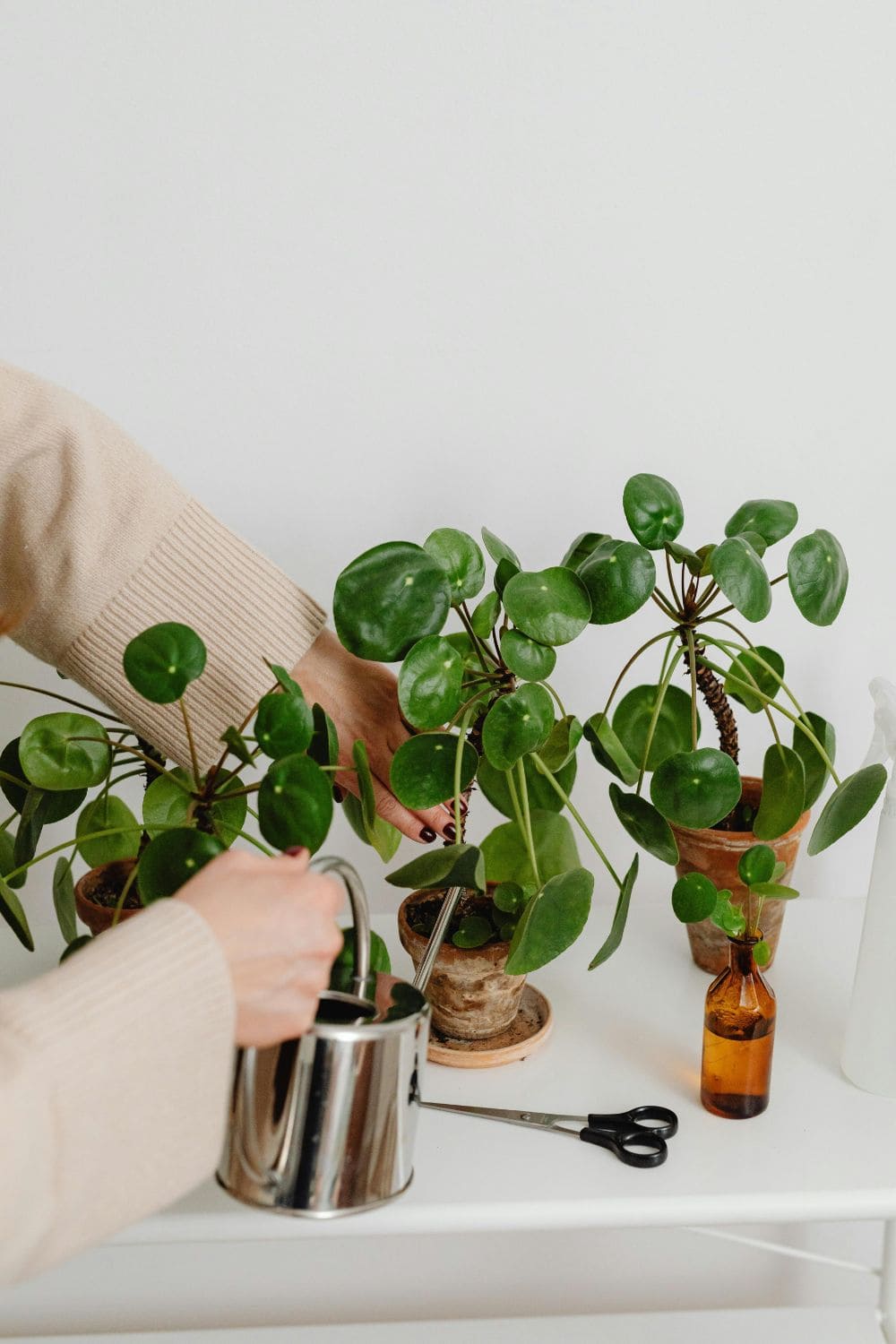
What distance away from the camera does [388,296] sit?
122 centimetres

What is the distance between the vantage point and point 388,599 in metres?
0.88

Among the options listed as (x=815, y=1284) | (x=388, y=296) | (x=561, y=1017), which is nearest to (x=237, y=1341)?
(x=561, y=1017)

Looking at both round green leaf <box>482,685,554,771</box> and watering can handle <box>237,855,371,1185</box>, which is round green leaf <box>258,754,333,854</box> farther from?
round green leaf <box>482,685,554,771</box>

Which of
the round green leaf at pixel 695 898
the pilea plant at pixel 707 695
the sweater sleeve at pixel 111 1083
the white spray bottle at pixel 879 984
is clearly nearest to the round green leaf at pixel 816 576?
the pilea plant at pixel 707 695

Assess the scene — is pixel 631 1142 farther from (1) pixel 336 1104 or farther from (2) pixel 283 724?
(2) pixel 283 724

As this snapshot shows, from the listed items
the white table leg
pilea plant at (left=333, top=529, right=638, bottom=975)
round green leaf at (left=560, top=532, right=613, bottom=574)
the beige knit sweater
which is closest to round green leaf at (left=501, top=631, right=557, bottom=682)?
pilea plant at (left=333, top=529, right=638, bottom=975)

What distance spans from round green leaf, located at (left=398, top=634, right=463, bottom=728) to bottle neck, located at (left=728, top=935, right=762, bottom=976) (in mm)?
276

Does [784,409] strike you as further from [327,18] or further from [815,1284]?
[815,1284]

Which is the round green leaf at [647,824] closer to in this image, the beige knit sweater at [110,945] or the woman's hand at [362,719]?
the woman's hand at [362,719]

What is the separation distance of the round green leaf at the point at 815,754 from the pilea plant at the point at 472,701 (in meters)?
0.24

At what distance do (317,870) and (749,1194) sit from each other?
373 mm

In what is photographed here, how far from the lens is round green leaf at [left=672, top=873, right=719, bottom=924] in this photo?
957mm

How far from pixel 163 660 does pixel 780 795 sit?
543 millimetres

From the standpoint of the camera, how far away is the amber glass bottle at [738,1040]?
909 millimetres
